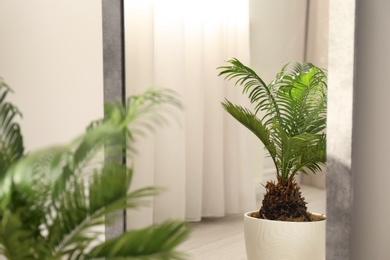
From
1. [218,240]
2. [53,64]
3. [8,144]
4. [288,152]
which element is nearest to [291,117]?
[288,152]

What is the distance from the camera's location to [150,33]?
87.4 inches

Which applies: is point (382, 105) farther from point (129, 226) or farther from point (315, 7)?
point (129, 226)

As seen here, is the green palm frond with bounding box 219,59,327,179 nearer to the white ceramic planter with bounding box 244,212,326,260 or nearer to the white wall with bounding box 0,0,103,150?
the white ceramic planter with bounding box 244,212,326,260

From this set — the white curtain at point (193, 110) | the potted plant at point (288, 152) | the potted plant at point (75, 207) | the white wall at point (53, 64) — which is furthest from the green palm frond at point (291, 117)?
the potted plant at point (75, 207)

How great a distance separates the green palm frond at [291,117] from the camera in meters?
1.89

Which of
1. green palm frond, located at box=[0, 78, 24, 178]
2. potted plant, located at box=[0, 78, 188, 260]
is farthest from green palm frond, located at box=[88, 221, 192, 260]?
green palm frond, located at box=[0, 78, 24, 178]

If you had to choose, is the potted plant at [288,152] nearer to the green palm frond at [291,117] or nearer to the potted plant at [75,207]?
the green palm frond at [291,117]

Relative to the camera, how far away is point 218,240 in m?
2.20

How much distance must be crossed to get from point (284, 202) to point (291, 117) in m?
0.26

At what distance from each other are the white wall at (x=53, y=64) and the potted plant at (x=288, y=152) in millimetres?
486

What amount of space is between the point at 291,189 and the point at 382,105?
1.49 ft

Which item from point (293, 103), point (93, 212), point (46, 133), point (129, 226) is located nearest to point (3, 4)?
point (46, 133)

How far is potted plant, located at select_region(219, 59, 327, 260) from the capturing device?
1.91m

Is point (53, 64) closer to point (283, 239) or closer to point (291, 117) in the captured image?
point (291, 117)
